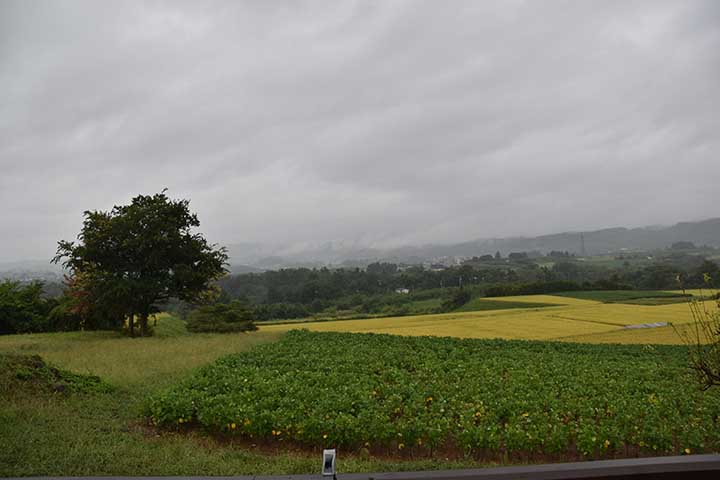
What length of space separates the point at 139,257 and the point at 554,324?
1952cm

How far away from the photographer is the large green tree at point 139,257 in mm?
19297

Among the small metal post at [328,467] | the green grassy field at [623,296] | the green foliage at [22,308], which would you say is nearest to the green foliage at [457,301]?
the green grassy field at [623,296]

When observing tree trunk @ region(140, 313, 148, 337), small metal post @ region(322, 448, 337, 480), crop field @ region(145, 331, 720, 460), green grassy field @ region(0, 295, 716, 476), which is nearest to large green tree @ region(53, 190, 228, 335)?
tree trunk @ region(140, 313, 148, 337)

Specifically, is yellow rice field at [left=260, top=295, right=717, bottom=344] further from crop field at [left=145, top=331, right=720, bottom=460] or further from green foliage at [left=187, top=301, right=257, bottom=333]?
crop field at [left=145, top=331, right=720, bottom=460]

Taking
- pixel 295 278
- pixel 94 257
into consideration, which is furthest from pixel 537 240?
pixel 94 257

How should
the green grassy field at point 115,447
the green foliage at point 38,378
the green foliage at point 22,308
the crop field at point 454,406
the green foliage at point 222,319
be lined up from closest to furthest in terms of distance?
the green grassy field at point 115,447
the crop field at point 454,406
the green foliage at point 38,378
the green foliage at point 222,319
the green foliage at point 22,308

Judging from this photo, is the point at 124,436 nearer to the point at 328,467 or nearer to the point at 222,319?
the point at 328,467

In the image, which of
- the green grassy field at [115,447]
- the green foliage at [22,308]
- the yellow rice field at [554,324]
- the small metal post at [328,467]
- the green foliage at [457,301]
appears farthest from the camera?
the green foliage at [457,301]

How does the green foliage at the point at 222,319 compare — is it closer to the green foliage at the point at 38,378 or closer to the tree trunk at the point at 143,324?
the tree trunk at the point at 143,324

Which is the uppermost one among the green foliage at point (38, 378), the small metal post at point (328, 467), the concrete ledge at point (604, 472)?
the small metal post at point (328, 467)

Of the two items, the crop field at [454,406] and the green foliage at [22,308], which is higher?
the green foliage at [22,308]

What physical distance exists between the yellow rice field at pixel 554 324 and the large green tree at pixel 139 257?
5.02m

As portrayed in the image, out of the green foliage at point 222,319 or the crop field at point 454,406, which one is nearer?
the crop field at point 454,406

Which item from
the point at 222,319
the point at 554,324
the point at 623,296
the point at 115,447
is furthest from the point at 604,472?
the point at 623,296
